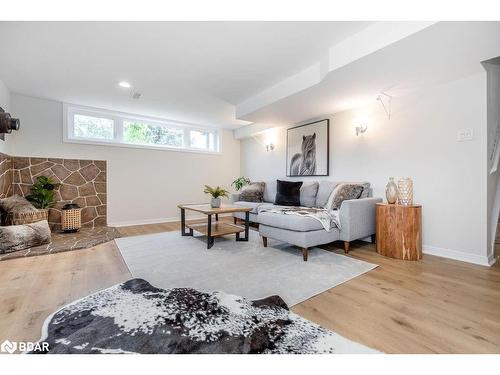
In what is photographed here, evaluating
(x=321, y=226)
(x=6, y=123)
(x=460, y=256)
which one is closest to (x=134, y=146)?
(x=6, y=123)

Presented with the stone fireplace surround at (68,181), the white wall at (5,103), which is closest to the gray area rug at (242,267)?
the stone fireplace surround at (68,181)

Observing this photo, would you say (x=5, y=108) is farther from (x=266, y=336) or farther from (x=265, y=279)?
(x=266, y=336)

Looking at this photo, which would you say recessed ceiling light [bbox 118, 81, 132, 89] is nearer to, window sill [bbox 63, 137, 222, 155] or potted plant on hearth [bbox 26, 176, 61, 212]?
window sill [bbox 63, 137, 222, 155]

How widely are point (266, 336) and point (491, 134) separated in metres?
3.05

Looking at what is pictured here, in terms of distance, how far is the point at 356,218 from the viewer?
278 cm

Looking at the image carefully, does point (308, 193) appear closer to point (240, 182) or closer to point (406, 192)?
point (406, 192)

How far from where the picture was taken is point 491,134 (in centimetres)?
246

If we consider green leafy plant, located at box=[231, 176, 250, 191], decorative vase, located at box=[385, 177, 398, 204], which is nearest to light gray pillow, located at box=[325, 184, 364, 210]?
decorative vase, located at box=[385, 177, 398, 204]

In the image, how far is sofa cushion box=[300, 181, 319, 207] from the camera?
12.5ft

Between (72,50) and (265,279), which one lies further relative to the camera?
(72,50)

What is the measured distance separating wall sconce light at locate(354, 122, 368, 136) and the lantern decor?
182 inches
